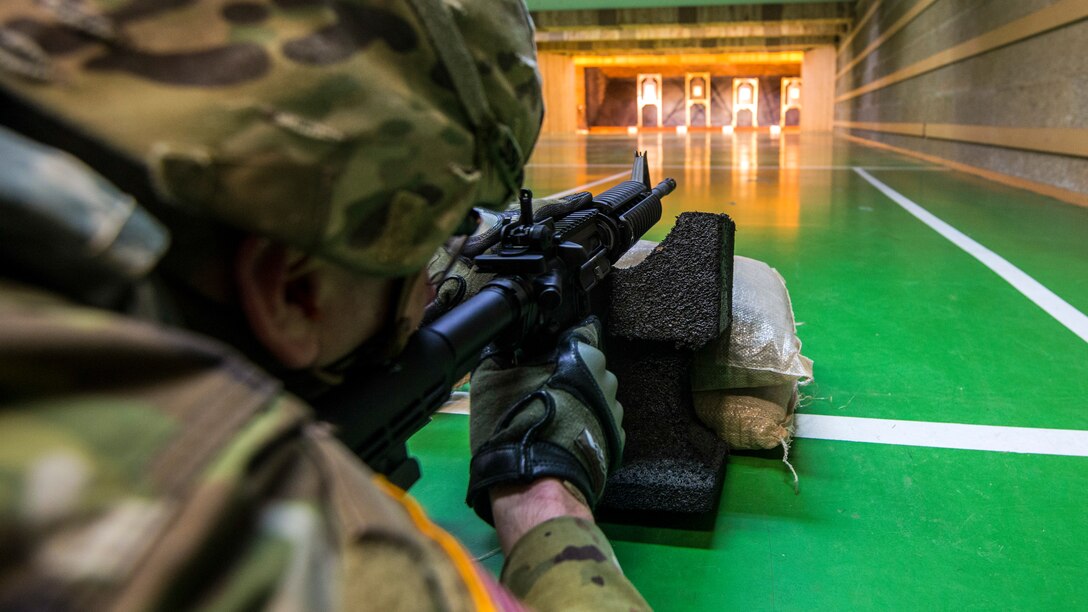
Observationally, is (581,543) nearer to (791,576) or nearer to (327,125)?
(791,576)

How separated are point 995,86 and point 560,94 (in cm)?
1210

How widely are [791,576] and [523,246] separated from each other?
1.97 ft

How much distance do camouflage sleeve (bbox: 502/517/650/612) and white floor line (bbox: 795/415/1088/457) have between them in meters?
0.70

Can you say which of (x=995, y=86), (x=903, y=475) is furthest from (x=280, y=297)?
(x=995, y=86)

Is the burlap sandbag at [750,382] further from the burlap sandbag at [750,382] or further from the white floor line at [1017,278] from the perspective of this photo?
the white floor line at [1017,278]

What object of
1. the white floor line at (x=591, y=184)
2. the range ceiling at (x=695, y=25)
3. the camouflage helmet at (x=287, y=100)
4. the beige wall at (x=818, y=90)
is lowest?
the white floor line at (x=591, y=184)

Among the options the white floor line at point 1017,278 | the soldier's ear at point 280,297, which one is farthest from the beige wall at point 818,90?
the soldier's ear at point 280,297

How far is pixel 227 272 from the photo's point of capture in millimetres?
465

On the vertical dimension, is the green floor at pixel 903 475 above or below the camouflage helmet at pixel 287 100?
below

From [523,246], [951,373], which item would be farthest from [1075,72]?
[523,246]

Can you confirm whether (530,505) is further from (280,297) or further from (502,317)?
(280,297)

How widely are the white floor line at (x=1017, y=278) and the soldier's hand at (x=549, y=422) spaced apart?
4.42 feet

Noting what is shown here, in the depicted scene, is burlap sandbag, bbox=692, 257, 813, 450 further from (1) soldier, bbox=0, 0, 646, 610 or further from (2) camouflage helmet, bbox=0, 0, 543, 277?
(2) camouflage helmet, bbox=0, 0, 543, 277

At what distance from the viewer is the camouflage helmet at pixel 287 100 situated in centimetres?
38
